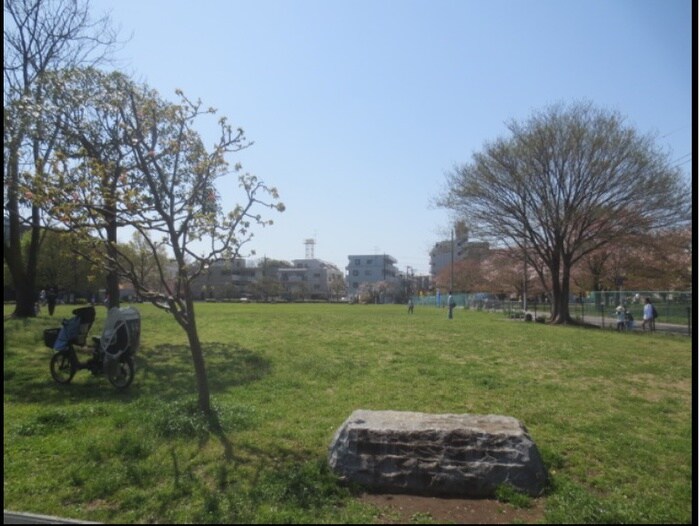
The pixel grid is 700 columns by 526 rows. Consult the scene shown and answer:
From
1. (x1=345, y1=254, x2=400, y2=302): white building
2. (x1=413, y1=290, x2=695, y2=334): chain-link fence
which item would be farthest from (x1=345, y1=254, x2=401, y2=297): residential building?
(x1=413, y1=290, x2=695, y2=334): chain-link fence

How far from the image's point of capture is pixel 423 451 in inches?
174

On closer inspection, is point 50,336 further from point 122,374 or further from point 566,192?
point 566,192

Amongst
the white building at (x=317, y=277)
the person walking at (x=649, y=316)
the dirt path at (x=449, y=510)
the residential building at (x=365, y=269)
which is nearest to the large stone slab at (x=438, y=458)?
the dirt path at (x=449, y=510)

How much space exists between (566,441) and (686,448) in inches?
49.9

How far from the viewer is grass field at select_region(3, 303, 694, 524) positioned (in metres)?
4.08

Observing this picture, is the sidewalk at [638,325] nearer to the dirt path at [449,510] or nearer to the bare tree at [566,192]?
the bare tree at [566,192]

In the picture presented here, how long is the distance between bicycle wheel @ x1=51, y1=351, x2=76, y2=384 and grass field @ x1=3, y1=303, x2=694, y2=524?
0.19 metres

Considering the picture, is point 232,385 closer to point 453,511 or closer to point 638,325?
point 453,511

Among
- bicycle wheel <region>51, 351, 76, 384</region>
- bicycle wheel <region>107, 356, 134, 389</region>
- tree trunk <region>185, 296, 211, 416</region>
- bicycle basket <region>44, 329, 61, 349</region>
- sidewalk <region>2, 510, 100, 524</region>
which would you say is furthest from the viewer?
bicycle basket <region>44, 329, 61, 349</region>

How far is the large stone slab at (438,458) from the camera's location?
167 inches

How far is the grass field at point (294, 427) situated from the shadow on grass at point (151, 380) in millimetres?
44

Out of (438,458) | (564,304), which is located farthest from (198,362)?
(564,304)

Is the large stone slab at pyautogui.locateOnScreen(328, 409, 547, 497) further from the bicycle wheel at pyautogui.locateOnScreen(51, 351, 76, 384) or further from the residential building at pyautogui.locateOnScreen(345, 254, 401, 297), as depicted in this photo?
the residential building at pyautogui.locateOnScreen(345, 254, 401, 297)

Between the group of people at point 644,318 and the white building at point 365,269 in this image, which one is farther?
the white building at point 365,269
